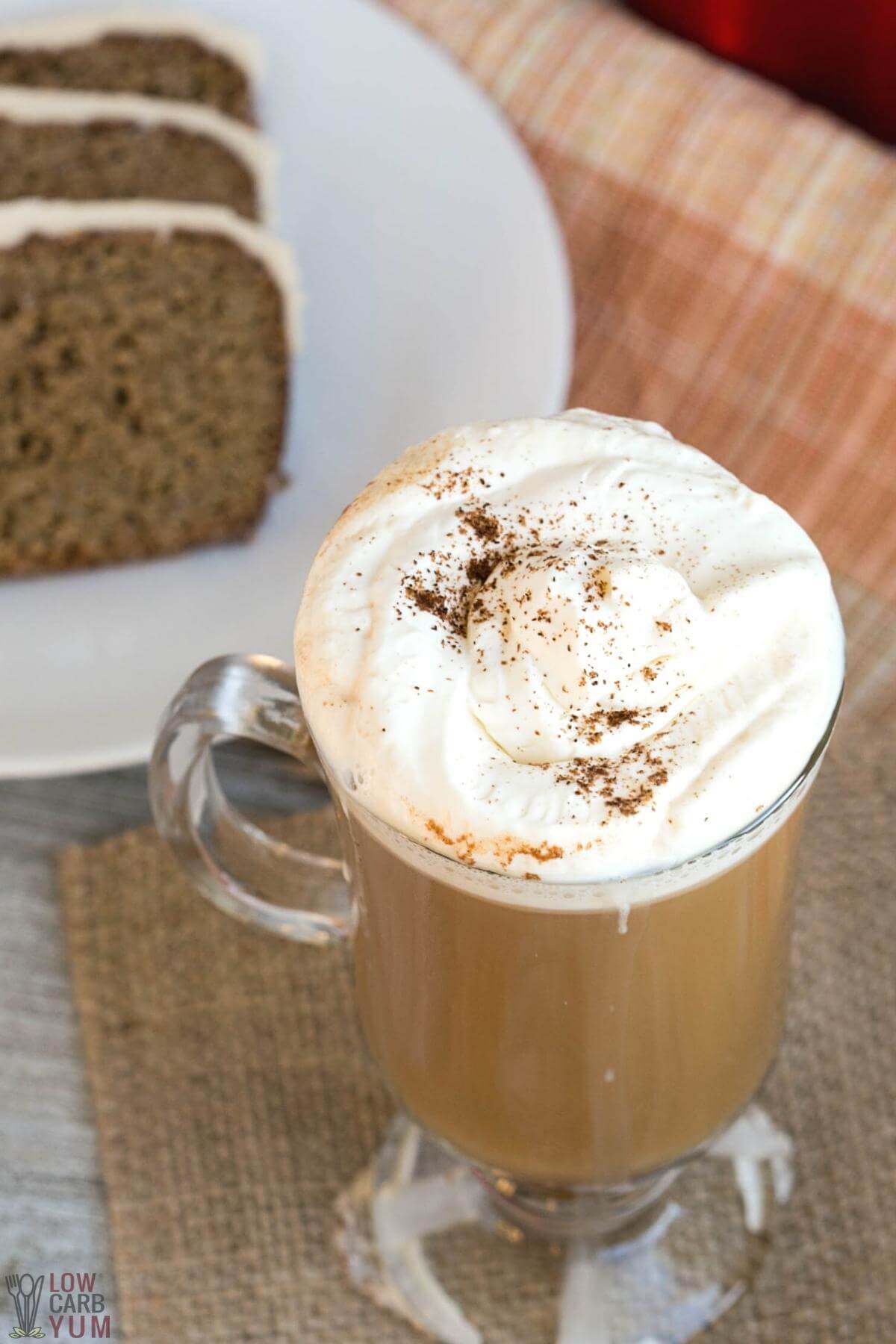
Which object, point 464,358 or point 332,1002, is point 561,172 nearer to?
point 464,358

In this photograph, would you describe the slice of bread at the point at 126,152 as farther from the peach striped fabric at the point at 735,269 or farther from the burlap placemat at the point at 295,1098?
the burlap placemat at the point at 295,1098

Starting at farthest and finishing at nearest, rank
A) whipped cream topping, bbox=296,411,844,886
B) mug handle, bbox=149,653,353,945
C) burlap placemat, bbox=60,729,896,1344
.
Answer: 1. burlap placemat, bbox=60,729,896,1344
2. mug handle, bbox=149,653,353,945
3. whipped cream topping, bbox=296,411,844,886

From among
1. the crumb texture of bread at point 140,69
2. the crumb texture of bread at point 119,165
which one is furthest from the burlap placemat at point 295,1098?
the crumb texture of bread at point 140,69

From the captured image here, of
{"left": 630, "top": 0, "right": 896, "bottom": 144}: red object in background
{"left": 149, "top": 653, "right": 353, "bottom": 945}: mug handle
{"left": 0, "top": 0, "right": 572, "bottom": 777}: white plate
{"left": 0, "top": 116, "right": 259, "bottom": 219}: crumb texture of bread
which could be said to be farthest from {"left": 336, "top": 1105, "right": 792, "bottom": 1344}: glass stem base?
{"left": 630, "top": 0, "right": 896, "bottom": 144}: red object in background

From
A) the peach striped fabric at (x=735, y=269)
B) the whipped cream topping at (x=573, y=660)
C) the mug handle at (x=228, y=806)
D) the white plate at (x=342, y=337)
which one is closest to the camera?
the whipped cream topping at (x=573, y=660)

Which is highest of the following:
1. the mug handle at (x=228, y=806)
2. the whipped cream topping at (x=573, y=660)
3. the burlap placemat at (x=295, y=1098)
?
the whipped cream topping at (x=573, y=660)

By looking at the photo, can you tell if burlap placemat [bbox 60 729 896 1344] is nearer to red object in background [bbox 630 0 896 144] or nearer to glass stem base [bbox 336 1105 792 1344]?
glass stem base [bbox 336 1105 792 1344]

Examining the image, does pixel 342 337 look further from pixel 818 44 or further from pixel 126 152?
pixel 818 44
